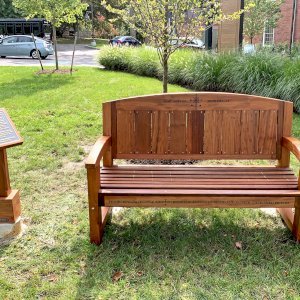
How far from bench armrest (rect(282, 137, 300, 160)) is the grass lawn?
0.67m

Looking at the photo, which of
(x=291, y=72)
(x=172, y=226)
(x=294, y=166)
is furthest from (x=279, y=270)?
(x=291, y=72)

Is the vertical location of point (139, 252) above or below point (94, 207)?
below

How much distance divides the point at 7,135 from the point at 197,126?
164cm

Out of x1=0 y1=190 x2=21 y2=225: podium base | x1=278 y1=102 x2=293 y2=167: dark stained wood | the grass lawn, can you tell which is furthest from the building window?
x1=0 y1=190 x2=21 y2=225: podium base

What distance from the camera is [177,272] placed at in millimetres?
2854

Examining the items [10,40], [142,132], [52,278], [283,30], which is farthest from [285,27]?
[52,278]

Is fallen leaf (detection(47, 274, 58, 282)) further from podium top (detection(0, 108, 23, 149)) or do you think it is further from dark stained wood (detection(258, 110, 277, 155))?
dark stained wood (detection(258, 110, 277, 155))

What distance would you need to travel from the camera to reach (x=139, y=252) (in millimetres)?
3096

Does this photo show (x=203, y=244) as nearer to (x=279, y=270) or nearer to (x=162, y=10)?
(x=279, y=270)

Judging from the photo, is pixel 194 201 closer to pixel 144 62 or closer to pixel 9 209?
pixel 9 209

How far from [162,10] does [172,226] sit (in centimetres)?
316

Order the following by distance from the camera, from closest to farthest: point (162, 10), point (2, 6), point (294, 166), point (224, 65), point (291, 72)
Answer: point (294, 166) < point (162, 10) < point (291, 72) < point (224, 65) < point (2, 6)

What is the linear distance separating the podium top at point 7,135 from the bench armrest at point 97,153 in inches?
23.6

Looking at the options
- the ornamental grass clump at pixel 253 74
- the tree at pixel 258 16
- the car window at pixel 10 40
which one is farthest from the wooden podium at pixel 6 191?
the car window at pixel 10 40
